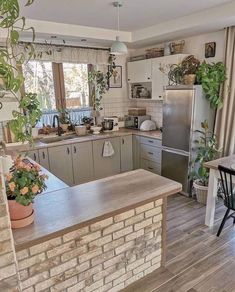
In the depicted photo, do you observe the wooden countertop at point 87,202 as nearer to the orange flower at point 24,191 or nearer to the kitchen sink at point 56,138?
the orange flower at point 24,191

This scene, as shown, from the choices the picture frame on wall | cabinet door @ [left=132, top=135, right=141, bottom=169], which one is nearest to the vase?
cabinet door @ [left=132, top=135, right=141, bottom=169]

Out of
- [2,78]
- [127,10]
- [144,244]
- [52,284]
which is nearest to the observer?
[2,78]

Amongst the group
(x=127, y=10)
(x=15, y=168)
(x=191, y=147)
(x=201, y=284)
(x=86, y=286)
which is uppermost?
(x=127, y=10)

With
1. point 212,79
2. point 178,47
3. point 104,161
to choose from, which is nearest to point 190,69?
point 212,79

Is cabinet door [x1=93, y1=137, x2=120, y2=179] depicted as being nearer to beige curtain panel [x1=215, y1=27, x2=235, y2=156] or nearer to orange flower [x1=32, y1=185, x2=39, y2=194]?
beige curtain panel [x1=215, y1=27, x2=235, y2=156]

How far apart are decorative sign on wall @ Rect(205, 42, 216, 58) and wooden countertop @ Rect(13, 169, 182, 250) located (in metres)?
2.43

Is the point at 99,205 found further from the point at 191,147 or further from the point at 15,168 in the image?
the point at 191,147

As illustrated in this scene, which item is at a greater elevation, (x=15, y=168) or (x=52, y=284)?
(x=15, y=168)

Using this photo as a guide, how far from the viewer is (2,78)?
1.02 metres

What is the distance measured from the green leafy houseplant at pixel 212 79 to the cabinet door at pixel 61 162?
2163 millimetres

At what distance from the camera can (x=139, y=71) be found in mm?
4465

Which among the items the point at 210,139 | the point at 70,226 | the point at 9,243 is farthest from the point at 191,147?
the point at 9,243

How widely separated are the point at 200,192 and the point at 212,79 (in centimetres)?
156

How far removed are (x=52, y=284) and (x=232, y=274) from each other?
1569 mm
